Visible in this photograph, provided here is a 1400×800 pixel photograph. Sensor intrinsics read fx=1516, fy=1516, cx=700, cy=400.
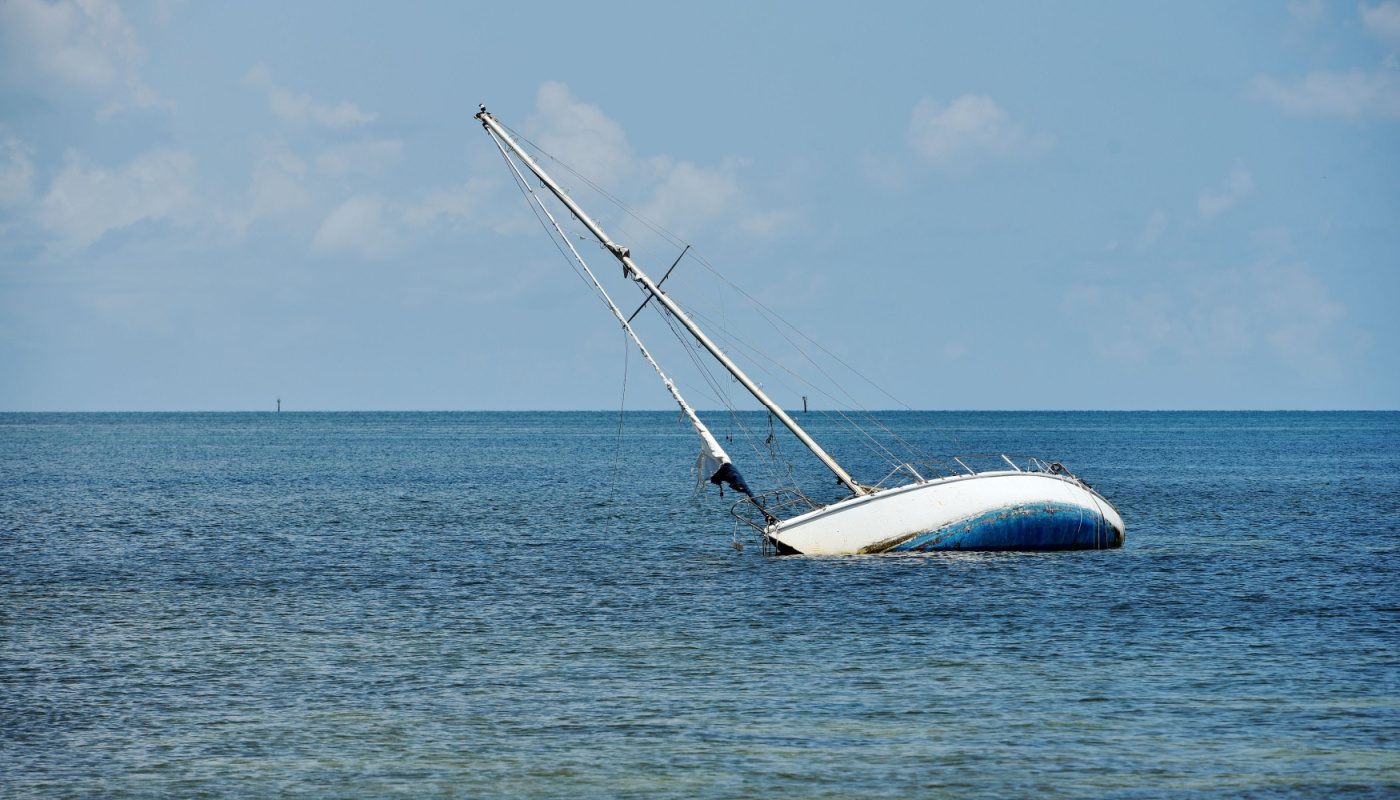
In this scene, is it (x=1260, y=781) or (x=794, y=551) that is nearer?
(x=1260, y=781)

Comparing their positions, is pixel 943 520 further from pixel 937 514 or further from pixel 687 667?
pixel 687 667

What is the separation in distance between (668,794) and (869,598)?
19.8 meters

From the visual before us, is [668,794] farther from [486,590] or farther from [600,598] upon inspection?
[486,590]

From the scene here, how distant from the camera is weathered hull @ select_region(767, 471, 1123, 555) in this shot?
165 ft

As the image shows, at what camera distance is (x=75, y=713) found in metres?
29.0

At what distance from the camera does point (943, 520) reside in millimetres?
50219

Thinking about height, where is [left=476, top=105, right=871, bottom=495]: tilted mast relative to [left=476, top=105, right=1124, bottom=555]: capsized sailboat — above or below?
above

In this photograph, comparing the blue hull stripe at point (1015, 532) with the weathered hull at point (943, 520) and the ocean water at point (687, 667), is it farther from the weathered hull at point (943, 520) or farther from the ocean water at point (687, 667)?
the ocean water at point (687, 667)

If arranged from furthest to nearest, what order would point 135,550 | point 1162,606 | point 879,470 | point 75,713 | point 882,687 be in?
point 879,470 < point 135,550 < point 1162,606 < point 882,687 < point 75,713

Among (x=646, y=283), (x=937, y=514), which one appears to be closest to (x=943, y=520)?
(x=937, y=514)

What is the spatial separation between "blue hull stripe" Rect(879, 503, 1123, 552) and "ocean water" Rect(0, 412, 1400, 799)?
705 mm

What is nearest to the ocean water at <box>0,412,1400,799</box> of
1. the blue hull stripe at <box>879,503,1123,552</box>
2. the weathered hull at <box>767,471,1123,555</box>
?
the blue hull stripe at <box>879,503,1123,552</box>

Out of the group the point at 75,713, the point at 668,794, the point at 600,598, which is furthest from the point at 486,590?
the point at 668,794

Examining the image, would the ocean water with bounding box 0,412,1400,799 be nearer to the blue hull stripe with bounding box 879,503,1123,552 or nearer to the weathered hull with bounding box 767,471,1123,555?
the blue hull stripe with bounding box 879,503,1123,552
